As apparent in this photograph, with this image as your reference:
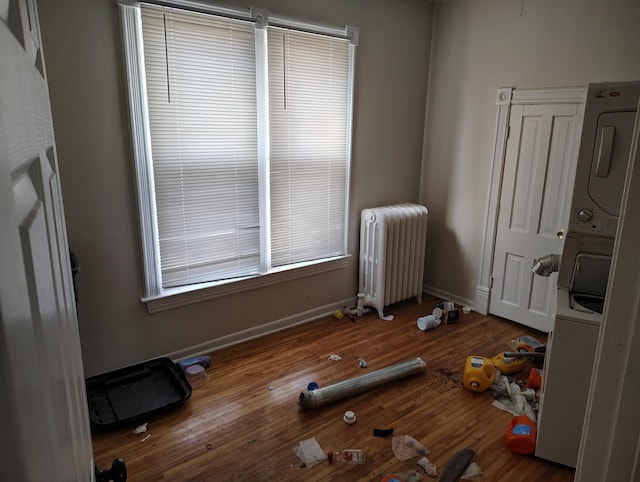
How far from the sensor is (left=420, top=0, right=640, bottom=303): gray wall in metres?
2.80

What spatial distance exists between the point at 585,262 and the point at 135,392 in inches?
101

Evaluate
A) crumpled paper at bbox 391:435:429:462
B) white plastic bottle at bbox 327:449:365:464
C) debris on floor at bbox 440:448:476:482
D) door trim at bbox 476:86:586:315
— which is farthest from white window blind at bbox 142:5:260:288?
door trim at bbox 476:86:586:315

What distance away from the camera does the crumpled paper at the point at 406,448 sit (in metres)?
2.09

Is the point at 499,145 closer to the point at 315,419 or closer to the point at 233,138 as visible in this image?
the point at 233,138

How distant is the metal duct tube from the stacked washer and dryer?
85 cm

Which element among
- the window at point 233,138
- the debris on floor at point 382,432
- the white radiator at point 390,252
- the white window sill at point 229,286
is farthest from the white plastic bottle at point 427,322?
the debris on floor at point 382,432

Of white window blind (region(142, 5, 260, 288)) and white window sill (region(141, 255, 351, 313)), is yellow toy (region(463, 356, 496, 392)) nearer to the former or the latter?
white window sill (region(141, 255, 351, 313))

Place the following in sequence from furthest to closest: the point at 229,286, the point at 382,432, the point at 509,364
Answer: the point at 229,286
the point at 509,364
the point at 382,432

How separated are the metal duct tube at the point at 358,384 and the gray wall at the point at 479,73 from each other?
4.51 ft

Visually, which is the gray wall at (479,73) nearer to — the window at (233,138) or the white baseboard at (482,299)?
the white baseboard at (482,299)

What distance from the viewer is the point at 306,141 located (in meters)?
3.18

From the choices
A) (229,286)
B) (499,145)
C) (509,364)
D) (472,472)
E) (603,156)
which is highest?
(499,145)

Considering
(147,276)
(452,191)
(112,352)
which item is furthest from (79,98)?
(452,191)

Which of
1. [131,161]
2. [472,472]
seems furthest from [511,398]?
[131,161]
